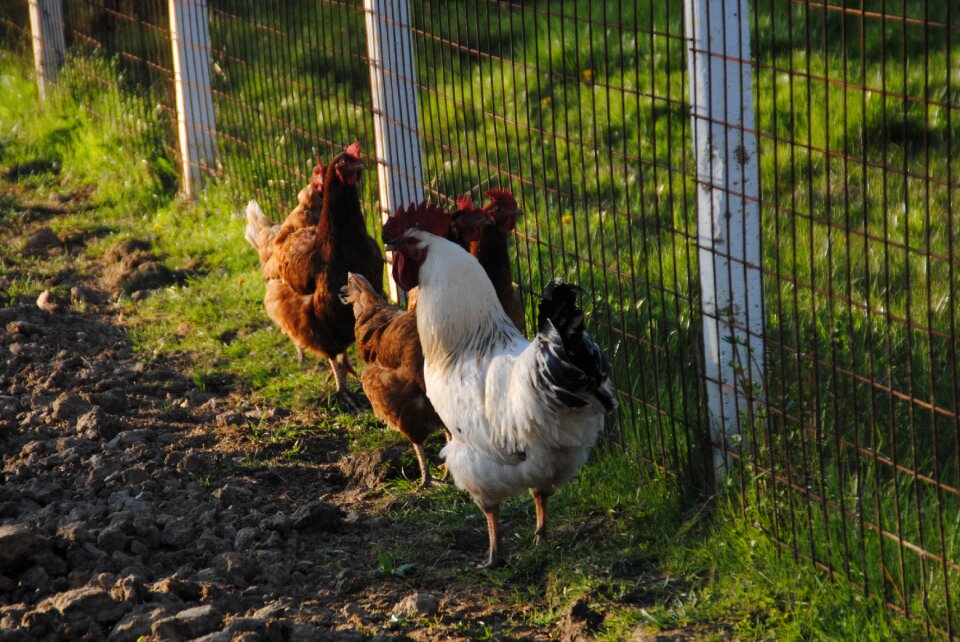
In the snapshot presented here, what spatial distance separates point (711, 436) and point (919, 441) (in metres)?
0.86

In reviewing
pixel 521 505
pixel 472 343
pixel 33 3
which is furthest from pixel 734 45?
pixel 33 3

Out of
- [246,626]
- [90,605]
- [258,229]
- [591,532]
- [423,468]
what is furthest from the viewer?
[258,229]

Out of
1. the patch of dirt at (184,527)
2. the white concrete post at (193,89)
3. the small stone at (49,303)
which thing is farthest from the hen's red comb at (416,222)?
the white concrete post at (193,89)

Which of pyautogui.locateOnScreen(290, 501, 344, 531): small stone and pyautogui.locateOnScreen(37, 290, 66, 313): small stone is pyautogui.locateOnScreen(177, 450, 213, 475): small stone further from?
pyautogui.locateOnScreen(37, 290, 66, 313): small stone

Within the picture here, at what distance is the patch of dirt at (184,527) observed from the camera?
152 inches

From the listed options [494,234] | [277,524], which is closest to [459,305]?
[494,234]

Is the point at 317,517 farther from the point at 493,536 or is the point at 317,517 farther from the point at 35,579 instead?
the point at 35,579

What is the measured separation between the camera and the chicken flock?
12.8 ft

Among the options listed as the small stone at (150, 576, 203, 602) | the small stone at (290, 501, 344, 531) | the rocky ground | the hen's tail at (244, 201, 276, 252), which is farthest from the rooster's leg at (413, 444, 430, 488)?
the hen's tail at (244, 201, 276, 252)

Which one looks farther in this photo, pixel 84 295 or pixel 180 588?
pixel 84 295

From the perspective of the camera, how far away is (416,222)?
182 inches

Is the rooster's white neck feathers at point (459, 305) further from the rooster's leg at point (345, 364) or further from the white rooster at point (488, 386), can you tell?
the rooster's leg at point (345, 364)

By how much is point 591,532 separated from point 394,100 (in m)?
2.62

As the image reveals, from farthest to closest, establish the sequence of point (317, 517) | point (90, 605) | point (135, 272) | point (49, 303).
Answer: point (135, 272) → point (49, 303) → point (317, 517) → point (90, 605)
